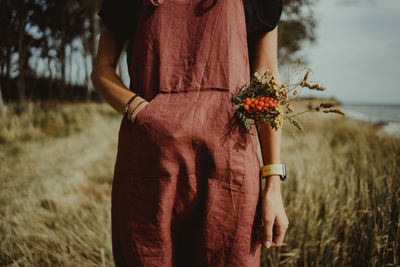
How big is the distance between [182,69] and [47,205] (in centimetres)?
274

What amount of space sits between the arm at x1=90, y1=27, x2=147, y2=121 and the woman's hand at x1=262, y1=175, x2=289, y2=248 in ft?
1.88

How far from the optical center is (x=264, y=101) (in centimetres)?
75

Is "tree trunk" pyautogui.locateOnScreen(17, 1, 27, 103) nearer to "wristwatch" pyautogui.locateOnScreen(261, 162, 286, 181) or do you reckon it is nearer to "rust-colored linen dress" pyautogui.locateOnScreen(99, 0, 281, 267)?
"rust-colored linen dress" pyautogui.locateOnScreen(99, 0, 281, 267)

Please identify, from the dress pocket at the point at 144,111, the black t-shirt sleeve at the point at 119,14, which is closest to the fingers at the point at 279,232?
the dress pocket at the point at 144,111

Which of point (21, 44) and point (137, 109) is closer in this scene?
point (137, 109)

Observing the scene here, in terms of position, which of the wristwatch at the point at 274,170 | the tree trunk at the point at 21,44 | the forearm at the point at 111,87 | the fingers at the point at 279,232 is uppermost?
the tree trunk at the point at 21,44

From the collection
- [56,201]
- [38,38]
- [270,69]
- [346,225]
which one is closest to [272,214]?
[270,69]

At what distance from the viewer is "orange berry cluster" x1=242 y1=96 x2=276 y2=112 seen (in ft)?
2.42

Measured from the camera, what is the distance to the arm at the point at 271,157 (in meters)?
0.83

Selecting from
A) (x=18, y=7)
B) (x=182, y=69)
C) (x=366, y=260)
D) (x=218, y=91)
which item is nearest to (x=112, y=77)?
(x=182, y=69)

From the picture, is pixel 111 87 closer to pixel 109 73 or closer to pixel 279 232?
pixel 109 73

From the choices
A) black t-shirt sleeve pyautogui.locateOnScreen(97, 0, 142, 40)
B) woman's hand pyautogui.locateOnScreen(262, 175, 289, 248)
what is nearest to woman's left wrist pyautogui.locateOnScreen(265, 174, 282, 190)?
woman's hand pyautogui.locateOnScreen(262, 175, 289, 248)

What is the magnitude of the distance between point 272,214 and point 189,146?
0.37 m

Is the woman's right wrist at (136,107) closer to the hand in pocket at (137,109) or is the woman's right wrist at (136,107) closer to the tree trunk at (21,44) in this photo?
the hand in pocket at (137,109)
